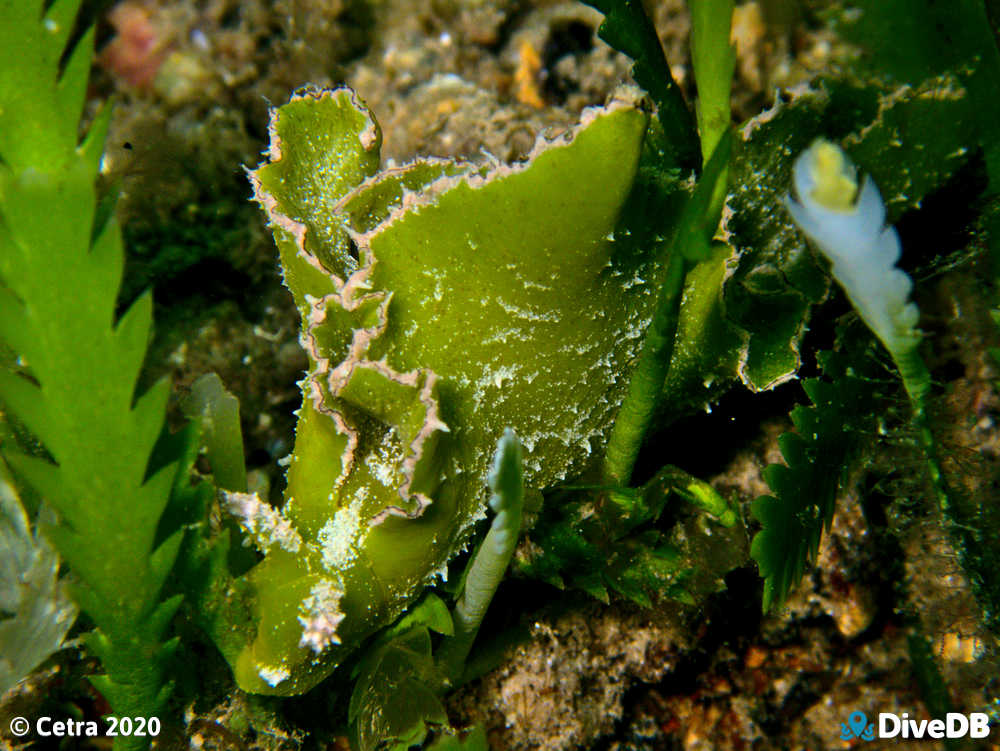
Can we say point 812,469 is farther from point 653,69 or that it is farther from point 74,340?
point 74,340

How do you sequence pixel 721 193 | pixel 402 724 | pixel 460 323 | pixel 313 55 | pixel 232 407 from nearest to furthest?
pixel 721 193 < pixel 460 323 < pixel 402 724 < pixel 232 407 < pixel 313 55

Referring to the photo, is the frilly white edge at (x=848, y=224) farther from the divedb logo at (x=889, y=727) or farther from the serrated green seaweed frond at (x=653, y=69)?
the divedb logo at (x=889, y=727)

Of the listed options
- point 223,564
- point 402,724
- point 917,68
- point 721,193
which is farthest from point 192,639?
point 917,68

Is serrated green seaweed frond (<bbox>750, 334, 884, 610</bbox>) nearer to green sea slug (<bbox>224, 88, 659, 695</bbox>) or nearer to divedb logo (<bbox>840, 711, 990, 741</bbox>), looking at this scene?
green sea slug (<bbox>224, 88, 659, 695</bbox>)

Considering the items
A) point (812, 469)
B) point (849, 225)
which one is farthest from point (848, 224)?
point (812, 469)

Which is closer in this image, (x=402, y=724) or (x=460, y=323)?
(x=460, y=323)

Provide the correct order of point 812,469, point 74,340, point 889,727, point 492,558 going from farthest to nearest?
point 889,727, point 812,469, point 492,558, point 74,340

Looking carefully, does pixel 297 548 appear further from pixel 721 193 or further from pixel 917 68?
pixel 917 68
